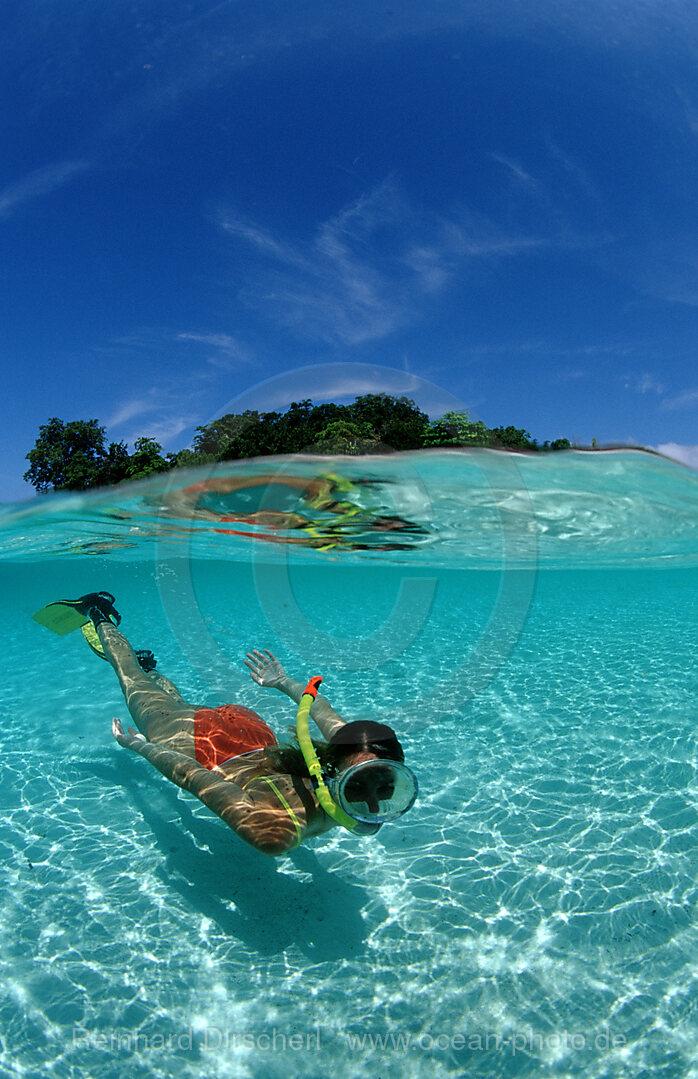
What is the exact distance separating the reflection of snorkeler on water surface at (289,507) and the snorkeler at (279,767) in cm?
677

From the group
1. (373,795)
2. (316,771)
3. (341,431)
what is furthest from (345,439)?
(373,795)

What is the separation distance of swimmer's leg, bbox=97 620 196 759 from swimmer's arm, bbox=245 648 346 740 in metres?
0.92

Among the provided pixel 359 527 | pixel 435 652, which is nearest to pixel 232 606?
pixel 359 527

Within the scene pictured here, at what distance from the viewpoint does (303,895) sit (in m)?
5.11

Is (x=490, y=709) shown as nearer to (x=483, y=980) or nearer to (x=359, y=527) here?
(x=483, y=980)

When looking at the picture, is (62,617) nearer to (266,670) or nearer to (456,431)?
(266,670)

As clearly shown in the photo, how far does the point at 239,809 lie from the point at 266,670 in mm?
2838

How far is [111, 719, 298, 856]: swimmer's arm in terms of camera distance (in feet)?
13.0

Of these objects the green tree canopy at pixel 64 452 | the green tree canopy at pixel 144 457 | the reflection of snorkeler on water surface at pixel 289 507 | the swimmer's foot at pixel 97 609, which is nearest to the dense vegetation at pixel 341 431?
the reflection of snorkeler on water surface at pixel 289 507

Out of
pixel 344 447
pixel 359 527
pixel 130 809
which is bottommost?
pixel 130 809

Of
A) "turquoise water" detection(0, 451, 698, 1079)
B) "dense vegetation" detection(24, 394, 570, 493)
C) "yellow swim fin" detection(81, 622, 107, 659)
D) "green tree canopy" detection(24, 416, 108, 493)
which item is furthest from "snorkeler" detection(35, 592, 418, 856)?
"green tree canopy" detection(24, 416, 108, 493)

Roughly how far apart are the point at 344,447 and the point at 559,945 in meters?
8.66

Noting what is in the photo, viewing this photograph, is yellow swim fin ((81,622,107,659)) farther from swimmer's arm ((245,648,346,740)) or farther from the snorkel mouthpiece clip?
the snorkel mouthpiece clip

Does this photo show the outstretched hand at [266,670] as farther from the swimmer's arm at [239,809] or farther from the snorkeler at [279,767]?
the swimmer's arm at [239,809]
